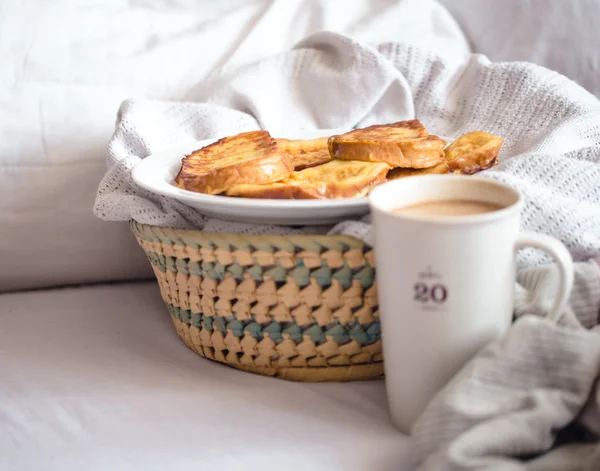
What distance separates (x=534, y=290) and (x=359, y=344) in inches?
5.4

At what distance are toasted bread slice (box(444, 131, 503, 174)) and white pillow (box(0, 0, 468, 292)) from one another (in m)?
0.34

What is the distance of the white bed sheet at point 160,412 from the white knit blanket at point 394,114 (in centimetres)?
12

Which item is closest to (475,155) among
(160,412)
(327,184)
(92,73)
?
(327,184)

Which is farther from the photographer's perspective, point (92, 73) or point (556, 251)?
point (92, 73)

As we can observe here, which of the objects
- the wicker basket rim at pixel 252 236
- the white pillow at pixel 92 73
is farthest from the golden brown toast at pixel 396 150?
the white pillow at pixel 92 73

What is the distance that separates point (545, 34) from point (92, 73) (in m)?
0.57

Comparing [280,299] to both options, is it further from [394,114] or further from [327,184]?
[394,114]

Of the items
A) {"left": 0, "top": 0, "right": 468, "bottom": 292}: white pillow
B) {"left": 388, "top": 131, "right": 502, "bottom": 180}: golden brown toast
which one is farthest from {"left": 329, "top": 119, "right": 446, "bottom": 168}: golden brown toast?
{"left": 0, "top": 0, "right": 468, "bottom": 292}: white pillow

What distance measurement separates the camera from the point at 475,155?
2.19 ft

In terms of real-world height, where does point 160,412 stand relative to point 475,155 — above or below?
below

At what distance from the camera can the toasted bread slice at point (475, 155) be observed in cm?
67

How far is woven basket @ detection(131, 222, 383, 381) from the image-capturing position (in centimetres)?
56

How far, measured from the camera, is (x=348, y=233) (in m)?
0.55

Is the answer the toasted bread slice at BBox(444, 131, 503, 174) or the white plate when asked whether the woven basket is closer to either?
the white plate
